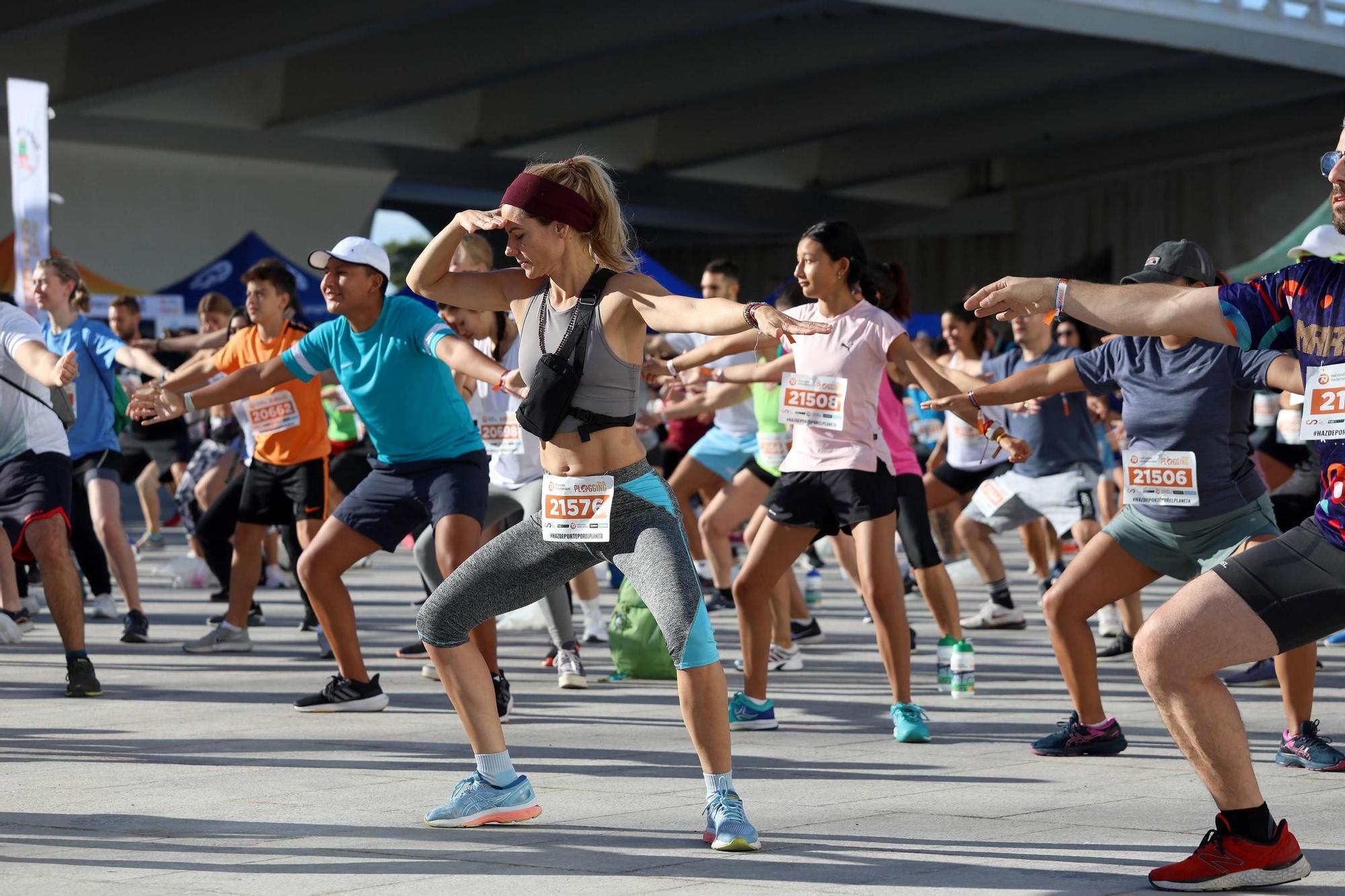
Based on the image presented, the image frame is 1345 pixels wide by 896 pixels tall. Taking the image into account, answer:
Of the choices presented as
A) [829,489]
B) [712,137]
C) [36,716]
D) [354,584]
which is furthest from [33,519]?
[712,137]

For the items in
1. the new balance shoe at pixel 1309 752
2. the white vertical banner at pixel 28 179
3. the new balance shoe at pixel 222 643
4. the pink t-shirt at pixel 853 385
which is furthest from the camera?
the white vertical banner at pixel 28 179

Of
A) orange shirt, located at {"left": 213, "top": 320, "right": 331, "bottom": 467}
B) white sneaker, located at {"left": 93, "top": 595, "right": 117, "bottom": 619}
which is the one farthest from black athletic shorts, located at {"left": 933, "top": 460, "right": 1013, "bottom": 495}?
white sneaker, located at {"left": 93, "top": 595, "right": 117, "bottom": 619}

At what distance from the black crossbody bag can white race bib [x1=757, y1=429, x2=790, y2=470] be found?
4.38 metres

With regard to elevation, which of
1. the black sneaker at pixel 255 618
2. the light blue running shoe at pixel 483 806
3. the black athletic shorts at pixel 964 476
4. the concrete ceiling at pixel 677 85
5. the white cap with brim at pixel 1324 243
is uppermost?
the concrete ceiling at pixel 677 85

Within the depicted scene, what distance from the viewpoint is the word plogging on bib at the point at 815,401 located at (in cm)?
692

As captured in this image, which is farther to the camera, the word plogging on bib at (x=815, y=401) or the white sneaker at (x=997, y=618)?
the white sneaker at (x=997, y=618)

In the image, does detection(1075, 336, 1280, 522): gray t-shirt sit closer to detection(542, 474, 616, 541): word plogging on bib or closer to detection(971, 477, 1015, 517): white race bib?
detection(542, 474, 616, 541): word plogging on bib

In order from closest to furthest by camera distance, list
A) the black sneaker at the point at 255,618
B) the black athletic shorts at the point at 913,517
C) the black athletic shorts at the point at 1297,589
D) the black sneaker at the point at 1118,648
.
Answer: the black athletic shorts at the point at 1297,589 → the black athletic shorts at the point at 913,517 → the black sneaker at the point at 1118,648 → the black sneaker at the point at 255,618

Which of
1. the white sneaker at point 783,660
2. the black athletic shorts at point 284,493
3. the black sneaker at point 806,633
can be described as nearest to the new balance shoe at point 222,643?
the black athletic shorts at point 284,493

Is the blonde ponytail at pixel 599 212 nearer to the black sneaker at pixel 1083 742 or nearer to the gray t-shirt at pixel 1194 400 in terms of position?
the gray t-shirt at pixel 1194 400

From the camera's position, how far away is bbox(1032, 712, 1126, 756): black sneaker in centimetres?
644

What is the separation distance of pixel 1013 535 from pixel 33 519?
15.5 m

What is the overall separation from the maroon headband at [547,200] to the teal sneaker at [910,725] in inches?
99.8

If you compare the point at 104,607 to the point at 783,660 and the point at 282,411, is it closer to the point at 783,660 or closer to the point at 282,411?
the point at 282,411
